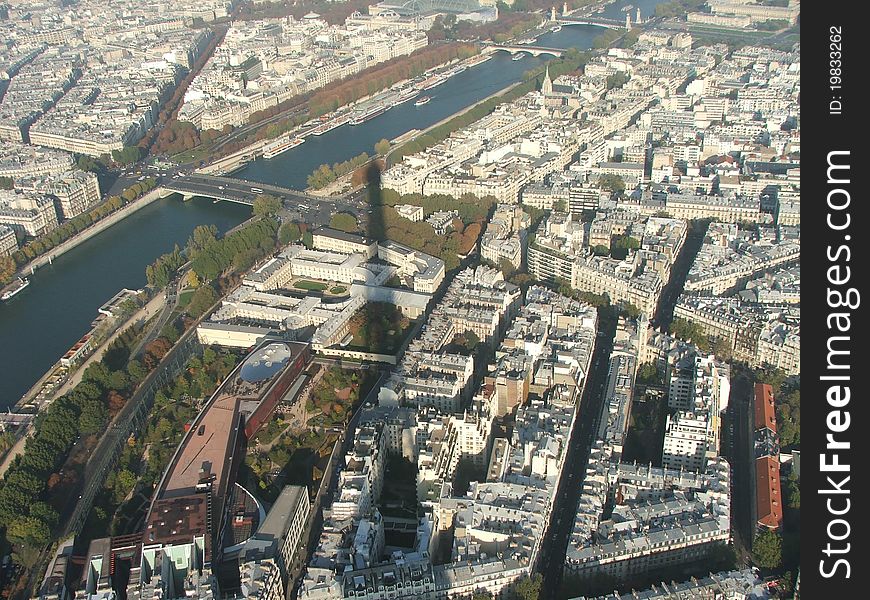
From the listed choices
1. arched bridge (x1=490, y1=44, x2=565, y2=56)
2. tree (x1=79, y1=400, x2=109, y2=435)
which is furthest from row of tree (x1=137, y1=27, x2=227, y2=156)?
tree (x1=79, y1=400, x2=109, y2=435)

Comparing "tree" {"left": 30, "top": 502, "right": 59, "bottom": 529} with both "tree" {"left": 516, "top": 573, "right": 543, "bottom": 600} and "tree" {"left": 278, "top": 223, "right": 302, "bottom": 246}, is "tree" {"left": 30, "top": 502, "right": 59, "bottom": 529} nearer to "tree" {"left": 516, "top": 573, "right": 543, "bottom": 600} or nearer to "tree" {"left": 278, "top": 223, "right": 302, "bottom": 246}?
"tree" {"left": 516, "top": 573, "right": 543, "bottom": 600}

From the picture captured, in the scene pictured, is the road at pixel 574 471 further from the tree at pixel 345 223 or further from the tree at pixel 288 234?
the tree at pixel 288 234

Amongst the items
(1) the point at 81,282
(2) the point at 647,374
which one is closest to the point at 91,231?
(1) the point at 81,282

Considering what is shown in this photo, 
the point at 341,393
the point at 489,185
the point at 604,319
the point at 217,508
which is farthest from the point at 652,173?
the point at 217,508

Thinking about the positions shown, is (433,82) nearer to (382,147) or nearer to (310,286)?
(382,147)

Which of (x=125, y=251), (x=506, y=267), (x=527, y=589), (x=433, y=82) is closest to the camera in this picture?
(x=527, y=589)

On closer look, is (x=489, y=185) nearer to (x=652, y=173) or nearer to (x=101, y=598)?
(x=652, y=173)

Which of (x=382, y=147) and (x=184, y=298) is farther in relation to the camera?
(x=382, y=147)

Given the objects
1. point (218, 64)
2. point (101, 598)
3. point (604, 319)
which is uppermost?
point (218, 64)
